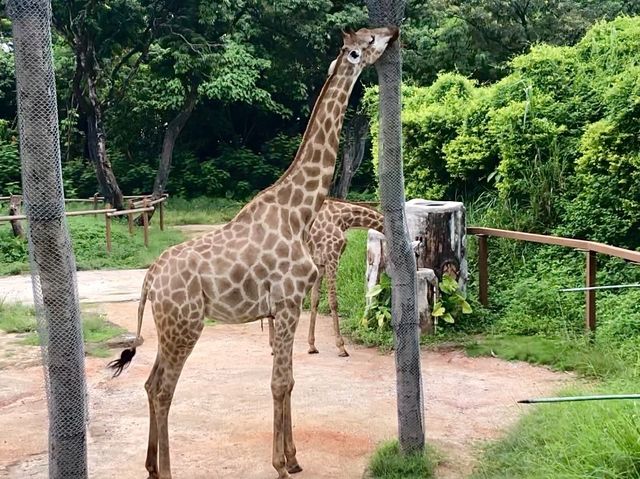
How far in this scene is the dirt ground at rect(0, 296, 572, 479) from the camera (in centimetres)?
496

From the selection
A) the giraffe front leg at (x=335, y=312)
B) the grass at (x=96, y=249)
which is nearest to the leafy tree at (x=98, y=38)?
the grass at (x=96, y=249)

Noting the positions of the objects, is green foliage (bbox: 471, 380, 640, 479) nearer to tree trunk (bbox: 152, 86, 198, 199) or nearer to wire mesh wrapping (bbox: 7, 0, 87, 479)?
wire mesh wrapping (bbox: 7, 0, 87, 479)

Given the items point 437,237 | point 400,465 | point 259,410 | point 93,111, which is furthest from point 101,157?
point 400,465

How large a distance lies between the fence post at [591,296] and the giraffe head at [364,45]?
344 cm

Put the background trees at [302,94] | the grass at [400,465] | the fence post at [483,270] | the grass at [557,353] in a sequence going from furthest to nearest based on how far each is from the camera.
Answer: the background trees at [302,94] → the fence post at [483,270] → the grass at [557,353] → the grass at [400,465]

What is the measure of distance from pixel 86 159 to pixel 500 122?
18.9m

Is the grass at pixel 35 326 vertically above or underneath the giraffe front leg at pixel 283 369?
underneath

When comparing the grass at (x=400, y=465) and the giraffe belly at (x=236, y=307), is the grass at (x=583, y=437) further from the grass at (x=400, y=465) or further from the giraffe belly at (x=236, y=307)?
the giraffe belly at (x=236, y=307)

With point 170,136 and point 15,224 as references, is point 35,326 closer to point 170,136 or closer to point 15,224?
point 15,224

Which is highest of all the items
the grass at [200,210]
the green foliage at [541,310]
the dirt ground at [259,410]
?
the grass at [200,210]

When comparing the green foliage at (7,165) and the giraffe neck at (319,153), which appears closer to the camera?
the giraffe neck at (319,153)

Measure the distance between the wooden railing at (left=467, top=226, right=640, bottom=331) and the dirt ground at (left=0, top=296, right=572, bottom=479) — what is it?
2.87ft

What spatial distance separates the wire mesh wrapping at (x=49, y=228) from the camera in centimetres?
329

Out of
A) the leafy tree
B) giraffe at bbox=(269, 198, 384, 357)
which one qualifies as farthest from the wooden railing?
the leafy tree
